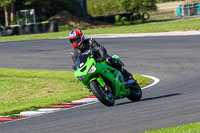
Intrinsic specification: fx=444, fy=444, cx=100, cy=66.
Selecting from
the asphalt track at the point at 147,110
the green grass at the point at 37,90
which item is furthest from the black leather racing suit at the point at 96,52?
the asphalt track at the point at 147,110

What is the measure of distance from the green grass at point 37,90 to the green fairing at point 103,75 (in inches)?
30.8

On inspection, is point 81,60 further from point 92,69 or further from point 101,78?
point 101,78

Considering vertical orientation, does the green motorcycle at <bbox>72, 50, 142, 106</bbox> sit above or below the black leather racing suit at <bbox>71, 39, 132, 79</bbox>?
below

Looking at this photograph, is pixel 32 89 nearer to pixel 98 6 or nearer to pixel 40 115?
pixel 40 115

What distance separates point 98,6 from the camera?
86.3 metres

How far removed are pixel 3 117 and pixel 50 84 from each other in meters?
4.93

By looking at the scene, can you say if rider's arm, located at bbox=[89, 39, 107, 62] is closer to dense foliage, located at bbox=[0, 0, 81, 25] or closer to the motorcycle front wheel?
the motorcycle front wheel

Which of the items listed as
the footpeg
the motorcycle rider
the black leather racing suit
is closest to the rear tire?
the footpeg

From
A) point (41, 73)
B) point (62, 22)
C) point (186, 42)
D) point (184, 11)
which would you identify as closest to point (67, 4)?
point (62, 22)

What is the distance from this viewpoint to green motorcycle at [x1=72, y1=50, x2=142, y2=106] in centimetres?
867

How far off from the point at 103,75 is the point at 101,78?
72 mm

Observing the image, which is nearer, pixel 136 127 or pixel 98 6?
pixel 136 127

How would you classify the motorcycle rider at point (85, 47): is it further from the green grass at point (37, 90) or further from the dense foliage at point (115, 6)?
the dense foliage at point (115, 6)

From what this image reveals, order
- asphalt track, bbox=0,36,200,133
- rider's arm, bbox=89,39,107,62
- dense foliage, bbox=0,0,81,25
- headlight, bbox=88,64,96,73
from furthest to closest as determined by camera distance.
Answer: dense foliage, bbox=0,0,81,25 → rider's arm, bbox=89,39,107,62 → headlight, bbox=88,64,96,73 → asphalt track, bbox=0,36,200,133
